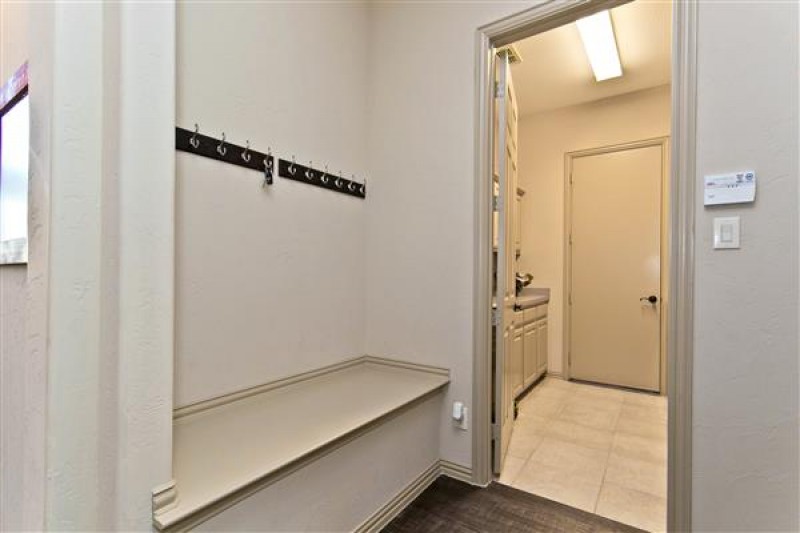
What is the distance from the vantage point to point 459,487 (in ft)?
6.79

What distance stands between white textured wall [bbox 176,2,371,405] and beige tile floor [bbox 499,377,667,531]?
133cm

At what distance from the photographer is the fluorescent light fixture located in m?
2.75

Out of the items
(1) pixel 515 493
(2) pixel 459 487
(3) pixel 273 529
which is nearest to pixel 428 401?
(2) pixel 459 487

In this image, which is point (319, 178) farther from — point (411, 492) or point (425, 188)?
point (411, 492)

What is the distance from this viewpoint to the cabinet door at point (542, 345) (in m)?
3.95

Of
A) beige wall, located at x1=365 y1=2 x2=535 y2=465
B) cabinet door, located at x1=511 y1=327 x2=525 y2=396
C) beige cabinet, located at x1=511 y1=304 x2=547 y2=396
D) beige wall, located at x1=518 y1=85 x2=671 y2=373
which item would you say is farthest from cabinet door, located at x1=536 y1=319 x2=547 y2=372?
beige wall, located at x1=365 y1=2 x2=535 y2=465

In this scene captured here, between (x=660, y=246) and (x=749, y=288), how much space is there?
8.77ft

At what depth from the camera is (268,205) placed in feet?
6.40

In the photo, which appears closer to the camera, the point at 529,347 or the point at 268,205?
the point at 268,205

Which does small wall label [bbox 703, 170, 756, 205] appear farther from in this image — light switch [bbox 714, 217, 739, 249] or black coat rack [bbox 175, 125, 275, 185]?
black coat rack [bbox 175, 125, 275, 185]

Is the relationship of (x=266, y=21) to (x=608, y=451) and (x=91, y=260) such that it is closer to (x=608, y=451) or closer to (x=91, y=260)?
(x=91, y=260)

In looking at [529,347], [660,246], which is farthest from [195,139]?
[660,246]

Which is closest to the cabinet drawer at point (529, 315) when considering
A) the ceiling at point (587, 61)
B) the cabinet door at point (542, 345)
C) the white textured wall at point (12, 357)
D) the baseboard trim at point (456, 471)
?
the cabinet door at point (542, 345)

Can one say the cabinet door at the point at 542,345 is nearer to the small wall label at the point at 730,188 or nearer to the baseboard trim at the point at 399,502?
the baseboard trim at the point at 399,502
